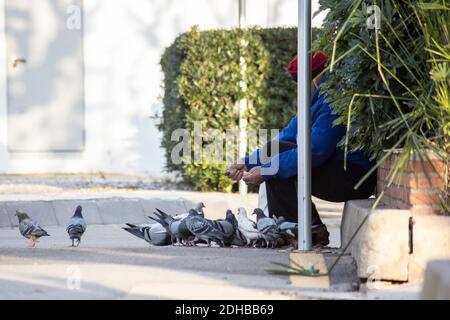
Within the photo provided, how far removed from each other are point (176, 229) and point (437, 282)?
10.0 ft

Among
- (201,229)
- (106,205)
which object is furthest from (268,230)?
(106,205)

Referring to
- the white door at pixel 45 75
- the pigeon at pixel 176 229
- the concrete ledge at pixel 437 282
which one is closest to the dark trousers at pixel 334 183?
the pigeon at pixel 176 229

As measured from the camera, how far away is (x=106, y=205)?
9.61 meters

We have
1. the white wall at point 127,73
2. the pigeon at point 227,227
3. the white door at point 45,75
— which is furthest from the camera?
the white wall at point 127,73

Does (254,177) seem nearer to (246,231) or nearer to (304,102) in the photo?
(246,231)

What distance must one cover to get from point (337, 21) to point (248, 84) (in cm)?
502

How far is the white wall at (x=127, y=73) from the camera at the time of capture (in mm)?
13039

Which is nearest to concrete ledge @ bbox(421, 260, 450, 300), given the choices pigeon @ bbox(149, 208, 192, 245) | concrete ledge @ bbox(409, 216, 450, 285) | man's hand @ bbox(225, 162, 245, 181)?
concrete ledge @ bbox(409, 216, 450, 285)

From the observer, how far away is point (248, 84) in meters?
10.8

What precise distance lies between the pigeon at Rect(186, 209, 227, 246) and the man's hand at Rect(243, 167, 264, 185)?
1.70 ft

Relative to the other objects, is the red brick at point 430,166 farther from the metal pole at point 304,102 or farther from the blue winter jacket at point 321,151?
the blue winter jacket at point 321,151

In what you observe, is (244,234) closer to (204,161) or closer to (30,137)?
(204,161)

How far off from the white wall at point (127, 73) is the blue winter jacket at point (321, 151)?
676 cm

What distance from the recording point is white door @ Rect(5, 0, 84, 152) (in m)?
12.8
